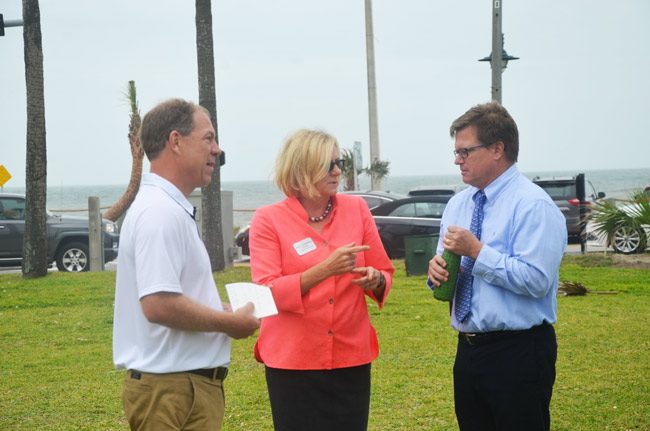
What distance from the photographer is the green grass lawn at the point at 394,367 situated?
23.0 ft

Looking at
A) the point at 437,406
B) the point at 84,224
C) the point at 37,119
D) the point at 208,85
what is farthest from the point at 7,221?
the point at 437,406

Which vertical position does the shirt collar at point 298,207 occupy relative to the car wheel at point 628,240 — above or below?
above

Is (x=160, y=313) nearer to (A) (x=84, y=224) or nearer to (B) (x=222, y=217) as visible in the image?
(B) (x=222, y=217)

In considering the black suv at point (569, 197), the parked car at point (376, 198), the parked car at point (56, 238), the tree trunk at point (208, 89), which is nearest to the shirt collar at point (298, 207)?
the tree trunk at point (208, 89)

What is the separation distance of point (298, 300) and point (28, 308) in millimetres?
10028

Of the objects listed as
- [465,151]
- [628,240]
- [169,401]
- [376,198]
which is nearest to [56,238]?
[376,198]

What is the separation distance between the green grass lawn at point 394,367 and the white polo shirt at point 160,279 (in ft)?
11.4

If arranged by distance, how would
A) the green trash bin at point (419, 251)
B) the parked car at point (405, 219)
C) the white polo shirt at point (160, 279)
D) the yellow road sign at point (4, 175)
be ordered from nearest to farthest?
1. the white polo shirt at point (160, 279)
2. the green trash bin at point (419, 251)
3. the parked car at point (405, 219)
4. the yellow road sign at point (4, 175)

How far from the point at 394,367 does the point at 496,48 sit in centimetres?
704

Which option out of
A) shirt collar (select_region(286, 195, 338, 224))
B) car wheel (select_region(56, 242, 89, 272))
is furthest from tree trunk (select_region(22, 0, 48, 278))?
shirt collar (select_region(286, 195, 338, 224))

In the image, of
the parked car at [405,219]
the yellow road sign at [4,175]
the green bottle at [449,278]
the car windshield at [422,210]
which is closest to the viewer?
the green bottle at [449,278]

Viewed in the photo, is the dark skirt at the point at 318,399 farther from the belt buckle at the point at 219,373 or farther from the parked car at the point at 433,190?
the parked car at the point at 433,190

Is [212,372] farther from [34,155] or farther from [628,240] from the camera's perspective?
[628,240]

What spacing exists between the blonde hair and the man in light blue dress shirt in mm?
624
